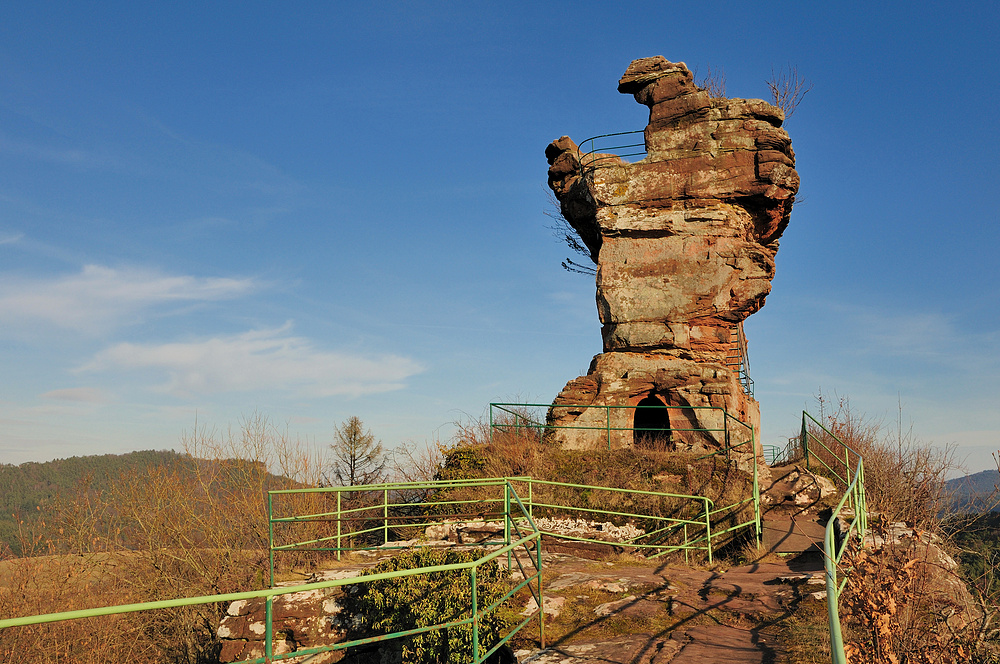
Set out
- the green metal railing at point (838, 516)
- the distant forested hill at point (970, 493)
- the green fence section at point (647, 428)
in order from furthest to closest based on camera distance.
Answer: the green fence section at point (647, 428) → the distant forested hill at point (970, 493) → the green metal railing at point (838, 516)

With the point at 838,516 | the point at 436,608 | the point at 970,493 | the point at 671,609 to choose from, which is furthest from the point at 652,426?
the point at 436,608

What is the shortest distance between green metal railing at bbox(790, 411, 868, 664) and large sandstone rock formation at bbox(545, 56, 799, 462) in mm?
1950

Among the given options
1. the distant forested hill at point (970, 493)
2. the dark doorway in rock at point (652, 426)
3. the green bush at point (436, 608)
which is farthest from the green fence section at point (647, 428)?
the green bush at point (436, 608)

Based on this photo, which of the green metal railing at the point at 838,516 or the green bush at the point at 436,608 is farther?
the green bush at the point at 436,608

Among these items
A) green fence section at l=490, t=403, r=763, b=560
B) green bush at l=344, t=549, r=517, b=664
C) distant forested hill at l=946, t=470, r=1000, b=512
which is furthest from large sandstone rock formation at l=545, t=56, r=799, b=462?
green bush at l=344, t=549, r=517, b=664

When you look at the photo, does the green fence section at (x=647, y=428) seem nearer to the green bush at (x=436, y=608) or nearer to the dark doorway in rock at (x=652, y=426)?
the dark doorway in rock at (x=652, y=426)

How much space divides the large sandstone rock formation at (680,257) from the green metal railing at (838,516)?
1.95 meters

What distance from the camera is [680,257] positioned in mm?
16219

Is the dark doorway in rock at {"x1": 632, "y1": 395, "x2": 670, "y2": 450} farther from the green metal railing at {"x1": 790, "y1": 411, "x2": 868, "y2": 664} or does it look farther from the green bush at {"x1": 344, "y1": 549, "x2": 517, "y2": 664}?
the green bush at {"x1": 344, "y1": 549, "x2": 517, "y2": 664}

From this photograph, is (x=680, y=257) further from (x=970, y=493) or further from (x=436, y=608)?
(x=436, y=608)

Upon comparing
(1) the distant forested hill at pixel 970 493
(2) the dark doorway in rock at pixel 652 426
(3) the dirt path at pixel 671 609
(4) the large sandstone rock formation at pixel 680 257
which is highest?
(4) the large sandstone rock formation at pixel 680 257

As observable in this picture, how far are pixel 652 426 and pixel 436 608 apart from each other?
12.4 meters

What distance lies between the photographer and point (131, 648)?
13.1m

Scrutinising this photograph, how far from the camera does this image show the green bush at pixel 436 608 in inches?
244
